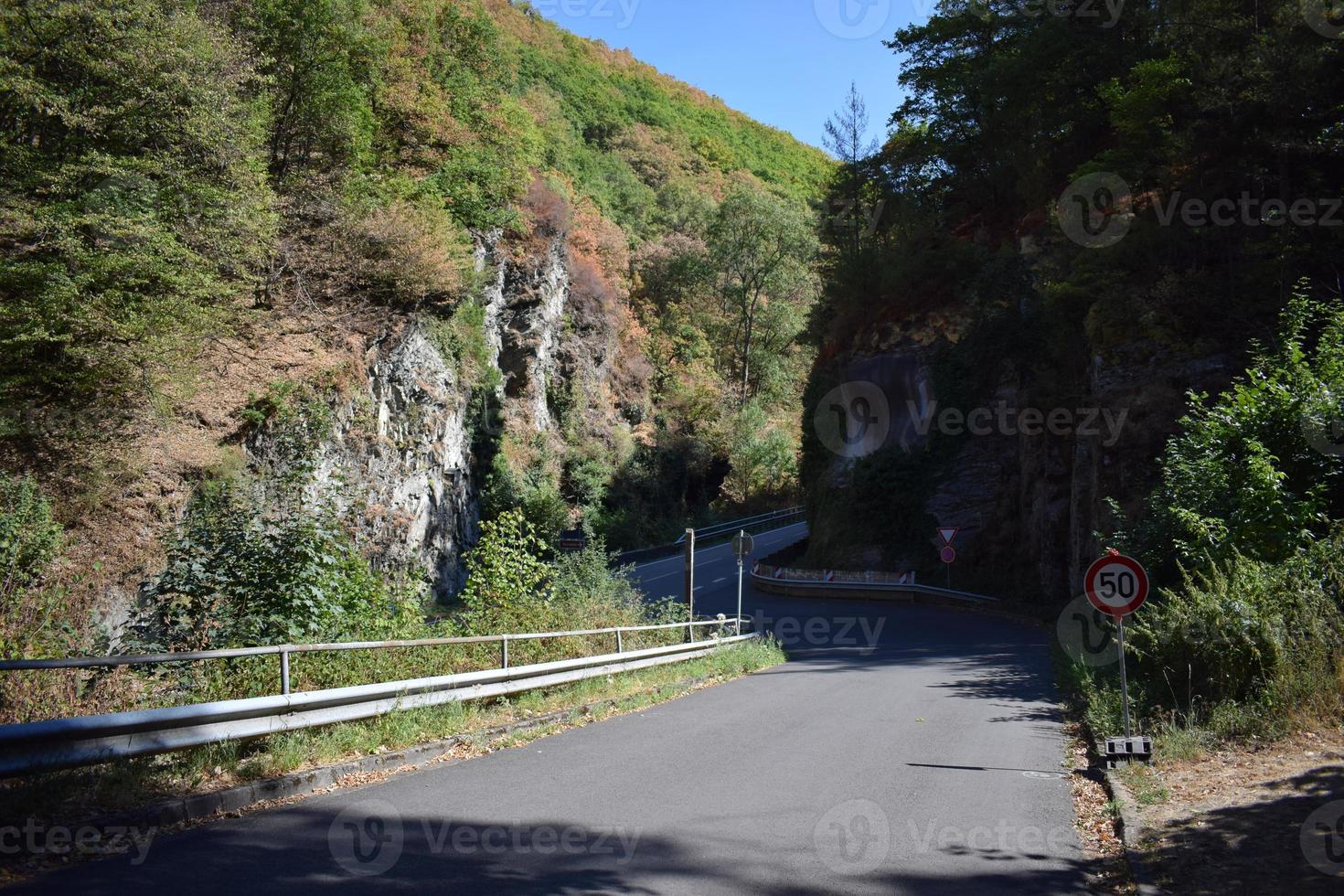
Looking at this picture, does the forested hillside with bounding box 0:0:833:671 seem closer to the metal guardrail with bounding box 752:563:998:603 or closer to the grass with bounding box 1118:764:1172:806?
the grass with bounding box 1118:764:1172:806

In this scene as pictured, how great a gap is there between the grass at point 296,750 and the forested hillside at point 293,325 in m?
1.64

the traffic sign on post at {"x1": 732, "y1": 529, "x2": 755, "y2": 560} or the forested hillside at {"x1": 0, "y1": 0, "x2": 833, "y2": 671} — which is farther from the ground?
the forested hillside at {"x1": 0, "y1": 0, "x2": 833, "y2": 671}

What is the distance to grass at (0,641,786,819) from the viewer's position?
5324mm

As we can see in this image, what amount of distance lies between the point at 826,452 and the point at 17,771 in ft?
130

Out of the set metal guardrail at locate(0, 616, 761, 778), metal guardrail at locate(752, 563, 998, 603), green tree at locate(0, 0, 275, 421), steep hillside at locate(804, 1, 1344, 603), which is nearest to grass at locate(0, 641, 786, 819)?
metal guardrail at locate(0, 616, 761, 778)

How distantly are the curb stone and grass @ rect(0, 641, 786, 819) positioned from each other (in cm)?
559

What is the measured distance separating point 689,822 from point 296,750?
3.12 meters

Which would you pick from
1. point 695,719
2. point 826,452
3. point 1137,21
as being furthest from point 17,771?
point 826,452

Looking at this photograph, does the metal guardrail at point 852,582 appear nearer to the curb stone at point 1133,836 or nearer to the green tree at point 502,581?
the green tree at point 502,581

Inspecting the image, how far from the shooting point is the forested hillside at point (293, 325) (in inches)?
516

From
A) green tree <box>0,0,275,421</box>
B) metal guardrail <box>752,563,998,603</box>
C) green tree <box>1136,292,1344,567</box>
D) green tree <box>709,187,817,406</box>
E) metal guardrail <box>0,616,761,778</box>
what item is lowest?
metal guardrail <box>752,563,998,603</box>

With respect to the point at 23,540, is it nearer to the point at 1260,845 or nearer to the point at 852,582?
the point at 1260,845

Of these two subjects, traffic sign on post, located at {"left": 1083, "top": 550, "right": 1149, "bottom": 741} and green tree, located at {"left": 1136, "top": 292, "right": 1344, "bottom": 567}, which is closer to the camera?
A: traffic sign on post, located at {"left": 1083, "top": 550, "right": 1149, "bottom": 741}

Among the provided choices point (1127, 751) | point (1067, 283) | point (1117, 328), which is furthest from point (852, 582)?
point (1127, 751)
